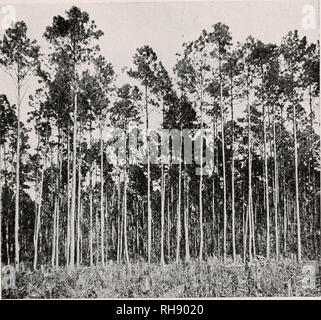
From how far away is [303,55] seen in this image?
13359mm

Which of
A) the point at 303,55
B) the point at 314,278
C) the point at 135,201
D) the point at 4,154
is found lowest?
the point at 314,278

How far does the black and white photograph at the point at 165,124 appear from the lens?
1205 cm

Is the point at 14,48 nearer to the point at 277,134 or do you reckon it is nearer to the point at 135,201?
the point at 277,134

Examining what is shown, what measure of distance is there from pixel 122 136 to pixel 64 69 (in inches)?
109

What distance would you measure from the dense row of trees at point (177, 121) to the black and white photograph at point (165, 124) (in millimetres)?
51

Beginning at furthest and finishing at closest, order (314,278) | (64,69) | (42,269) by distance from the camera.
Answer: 1. (64,69)
2. (42,269)
3. (314,278)

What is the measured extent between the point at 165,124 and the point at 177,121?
0.42 m

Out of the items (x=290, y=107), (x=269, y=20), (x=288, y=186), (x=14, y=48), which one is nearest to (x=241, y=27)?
(x=269, y=20)

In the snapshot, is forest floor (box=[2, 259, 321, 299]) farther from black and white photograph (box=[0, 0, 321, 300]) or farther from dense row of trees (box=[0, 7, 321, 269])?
dense row of trees (box=[0, 7, 321, 269])

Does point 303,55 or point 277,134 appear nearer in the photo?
point 303,55

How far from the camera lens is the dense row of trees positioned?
44.2 ft

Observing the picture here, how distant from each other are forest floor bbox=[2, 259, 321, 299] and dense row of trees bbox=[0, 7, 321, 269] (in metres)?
0.87

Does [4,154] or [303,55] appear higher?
[303,55]

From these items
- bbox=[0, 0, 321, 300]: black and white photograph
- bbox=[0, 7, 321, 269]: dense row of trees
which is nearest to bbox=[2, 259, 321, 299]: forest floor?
bbox=[0, 0, 321, 300]: black and white photograph
